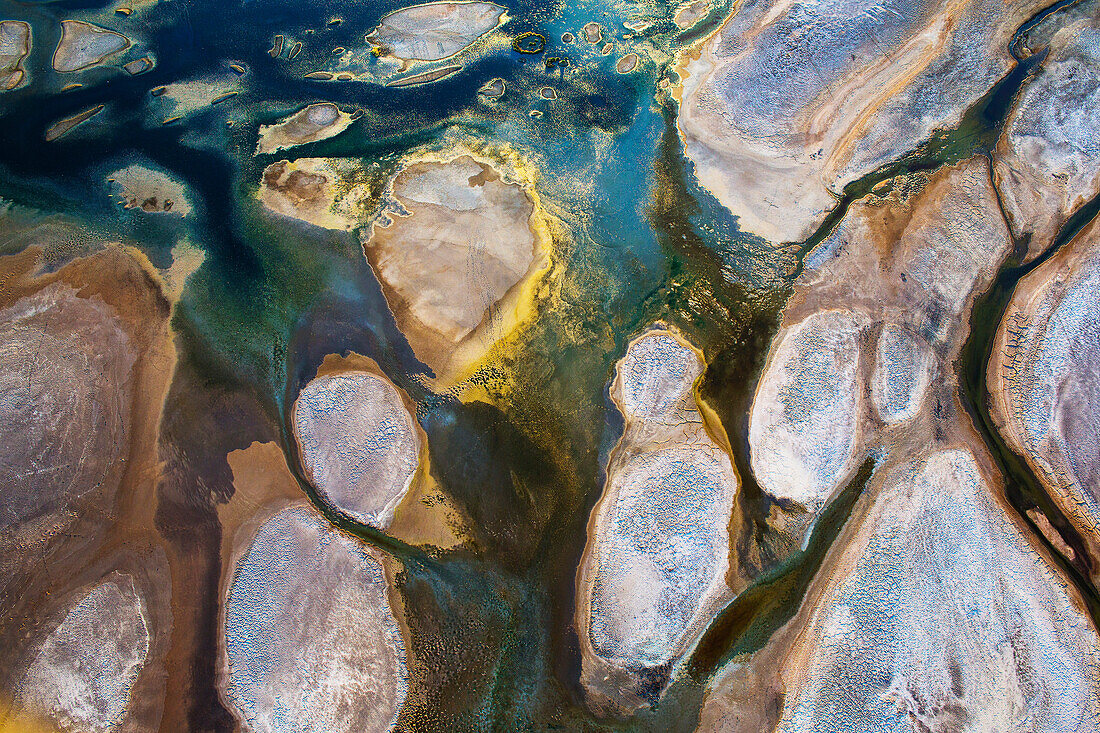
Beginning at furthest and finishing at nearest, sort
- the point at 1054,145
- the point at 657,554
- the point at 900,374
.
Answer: the point at 1054,145, the point at 900,374, the point at 657,554

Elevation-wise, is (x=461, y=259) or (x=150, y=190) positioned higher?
(x=461, y=259)

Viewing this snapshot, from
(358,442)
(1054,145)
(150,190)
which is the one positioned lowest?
(358,442)

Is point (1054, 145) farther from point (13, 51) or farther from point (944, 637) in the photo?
point (13, 51)

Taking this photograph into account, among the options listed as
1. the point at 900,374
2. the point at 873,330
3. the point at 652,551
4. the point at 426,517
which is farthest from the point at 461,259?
the point at 900,374

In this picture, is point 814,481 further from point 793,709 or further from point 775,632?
point 793,709

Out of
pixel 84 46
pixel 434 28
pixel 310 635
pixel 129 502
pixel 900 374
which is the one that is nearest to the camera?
pixel 310 635

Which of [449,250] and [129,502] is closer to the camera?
[129,502]
